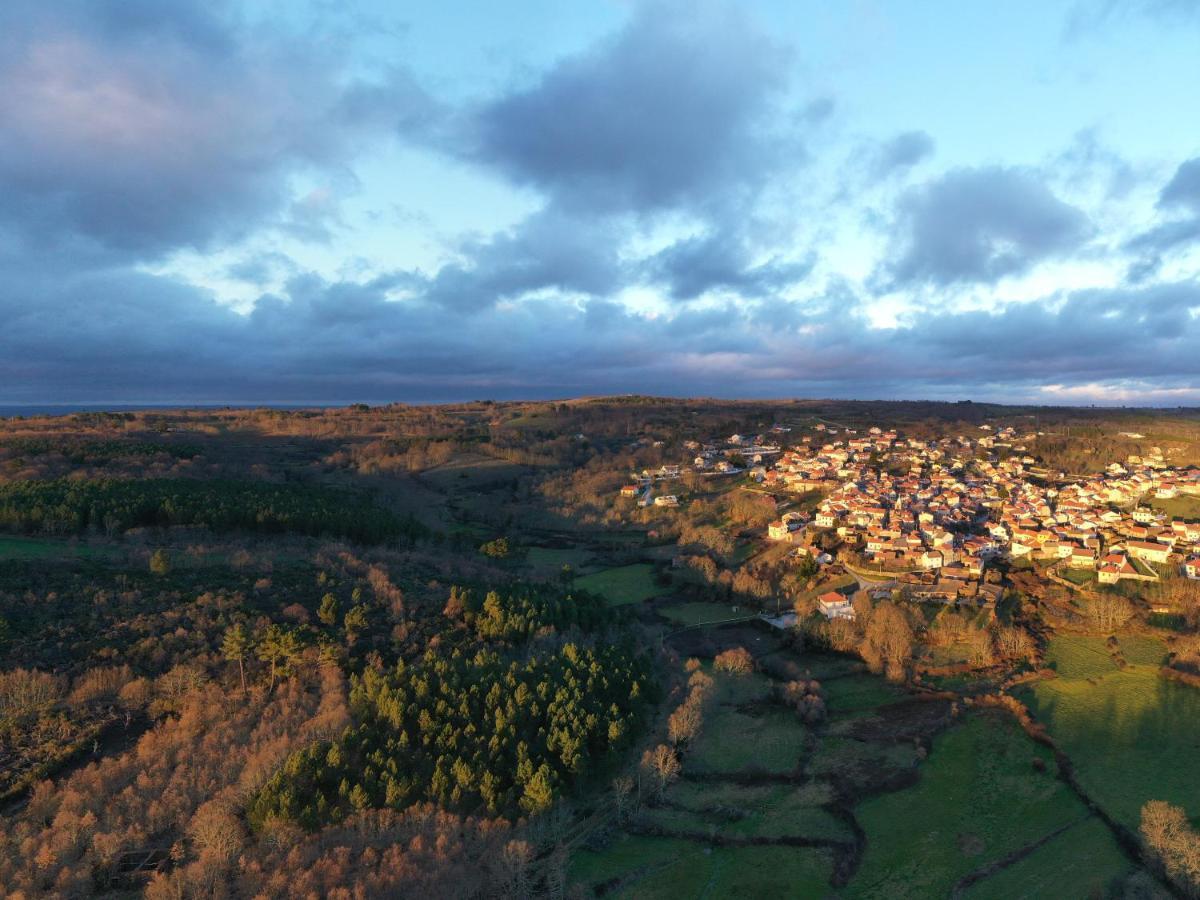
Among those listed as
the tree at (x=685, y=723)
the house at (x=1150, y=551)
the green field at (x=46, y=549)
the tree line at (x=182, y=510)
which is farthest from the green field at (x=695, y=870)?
the house at (x=1150, y=551)

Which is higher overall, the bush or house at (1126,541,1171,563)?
house at (1126,541,1171,563)

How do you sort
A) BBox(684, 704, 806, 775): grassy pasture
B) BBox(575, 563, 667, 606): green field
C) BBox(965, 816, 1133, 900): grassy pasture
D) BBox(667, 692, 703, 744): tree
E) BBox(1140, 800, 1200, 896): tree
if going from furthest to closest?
BBox(575, 563, 667, 606): green field → BBox(667, 692, 703, 744): tree → BBox(684, 704, 806, 775): grassy pasture → BBox(965, 816, 1133, 900): grassy pasture → BBox(1140, 800, 1200, 896): tree

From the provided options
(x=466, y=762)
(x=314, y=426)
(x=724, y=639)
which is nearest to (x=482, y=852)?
(x=466, y=762)

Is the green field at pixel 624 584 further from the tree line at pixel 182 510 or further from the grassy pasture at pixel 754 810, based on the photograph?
the grassy pasture at pixel 754 810

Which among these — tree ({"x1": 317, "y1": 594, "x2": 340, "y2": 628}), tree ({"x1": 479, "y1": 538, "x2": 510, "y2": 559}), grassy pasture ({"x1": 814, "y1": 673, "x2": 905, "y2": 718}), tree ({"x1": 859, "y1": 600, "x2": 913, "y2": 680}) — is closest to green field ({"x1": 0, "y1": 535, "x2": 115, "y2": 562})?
tree ({"x1": 317, "y1": 594, "x2": 340, "y2": 628})

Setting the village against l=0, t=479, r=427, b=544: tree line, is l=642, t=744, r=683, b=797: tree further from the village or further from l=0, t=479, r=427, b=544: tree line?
l=0, t=479, r=427, b=544: tree line

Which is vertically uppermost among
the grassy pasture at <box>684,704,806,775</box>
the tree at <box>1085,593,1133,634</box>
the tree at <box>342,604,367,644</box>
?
the tree at <box>342,604,367,644</box>

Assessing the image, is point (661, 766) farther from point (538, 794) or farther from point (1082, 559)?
point (1082, 559)

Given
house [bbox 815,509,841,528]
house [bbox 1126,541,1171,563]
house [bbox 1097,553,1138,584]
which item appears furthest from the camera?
house [bbox 815,509,841,528]
